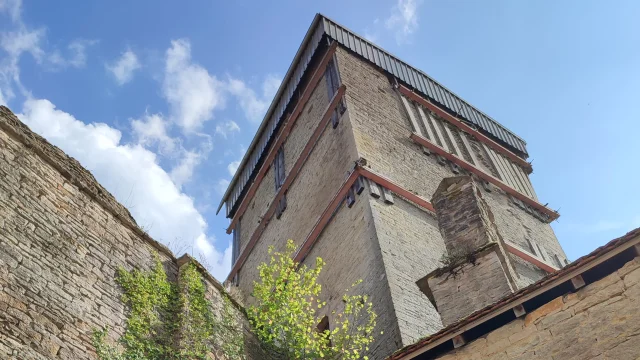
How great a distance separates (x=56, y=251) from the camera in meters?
7.11

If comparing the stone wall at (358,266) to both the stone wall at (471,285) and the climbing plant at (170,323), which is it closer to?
the stone wall at (471,285)

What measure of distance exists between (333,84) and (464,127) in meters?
4.81

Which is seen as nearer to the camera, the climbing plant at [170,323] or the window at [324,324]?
the climbing plant at [170,323]

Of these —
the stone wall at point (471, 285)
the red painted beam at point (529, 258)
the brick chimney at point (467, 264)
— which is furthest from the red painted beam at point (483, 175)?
the stone wall at point (471, 285)

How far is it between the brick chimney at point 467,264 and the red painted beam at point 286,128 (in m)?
8.63

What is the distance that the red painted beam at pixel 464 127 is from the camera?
1781 centimetres

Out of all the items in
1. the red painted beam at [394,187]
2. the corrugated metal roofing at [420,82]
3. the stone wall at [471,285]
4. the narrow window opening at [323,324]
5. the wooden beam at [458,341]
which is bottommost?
the wooden beam at [458,341]

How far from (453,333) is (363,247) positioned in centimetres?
519

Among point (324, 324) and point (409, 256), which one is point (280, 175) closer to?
point (324, 324)

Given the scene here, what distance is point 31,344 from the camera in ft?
19.7

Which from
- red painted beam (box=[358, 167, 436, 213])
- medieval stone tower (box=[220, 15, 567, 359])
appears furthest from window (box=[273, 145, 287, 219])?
red painted beam (box=[358, 167, 436, 213])

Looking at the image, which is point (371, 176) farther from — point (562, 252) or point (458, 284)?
point (562, 252)

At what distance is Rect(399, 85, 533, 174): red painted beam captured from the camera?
58.4ft

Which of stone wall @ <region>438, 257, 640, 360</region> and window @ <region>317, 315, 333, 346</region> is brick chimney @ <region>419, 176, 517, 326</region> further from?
window @ <region>317, 315, 333, 346</region>
